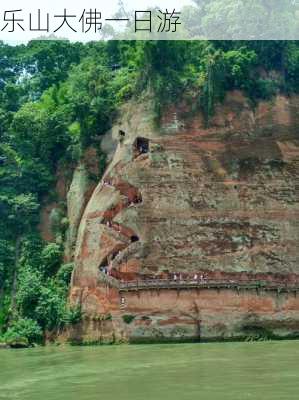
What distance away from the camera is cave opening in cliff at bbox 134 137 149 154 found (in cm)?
4231

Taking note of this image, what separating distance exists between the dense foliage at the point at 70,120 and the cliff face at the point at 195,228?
1.11 m

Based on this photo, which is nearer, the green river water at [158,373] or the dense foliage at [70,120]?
the green river water at [158,373]

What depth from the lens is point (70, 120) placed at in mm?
47281

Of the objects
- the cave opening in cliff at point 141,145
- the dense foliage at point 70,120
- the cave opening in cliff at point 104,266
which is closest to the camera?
the cave opening in cliff at point 104,266

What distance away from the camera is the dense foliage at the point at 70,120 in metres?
41.8

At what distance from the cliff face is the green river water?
306 cm

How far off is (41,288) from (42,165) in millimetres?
8621

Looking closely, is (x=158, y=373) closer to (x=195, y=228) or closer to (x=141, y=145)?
(x=195, y=228)

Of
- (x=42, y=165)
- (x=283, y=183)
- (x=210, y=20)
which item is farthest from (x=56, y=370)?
(x=210, y=20)

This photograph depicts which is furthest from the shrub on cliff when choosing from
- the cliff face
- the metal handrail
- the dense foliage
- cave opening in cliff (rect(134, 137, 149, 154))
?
cave opening in cliff (rect(134, 137, 149, 154))

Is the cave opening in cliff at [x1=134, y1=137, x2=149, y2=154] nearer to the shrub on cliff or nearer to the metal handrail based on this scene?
the metal handrail

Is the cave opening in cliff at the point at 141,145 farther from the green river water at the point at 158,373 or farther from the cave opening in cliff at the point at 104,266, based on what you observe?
the green river water at the point at 158,373

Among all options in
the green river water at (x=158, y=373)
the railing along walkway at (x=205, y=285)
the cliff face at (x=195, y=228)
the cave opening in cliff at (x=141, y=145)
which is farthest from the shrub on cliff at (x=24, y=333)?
the cave opening in cliff at (x=141, y=145)

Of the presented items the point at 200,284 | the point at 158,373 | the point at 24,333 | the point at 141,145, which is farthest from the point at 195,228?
the point at 158,373
